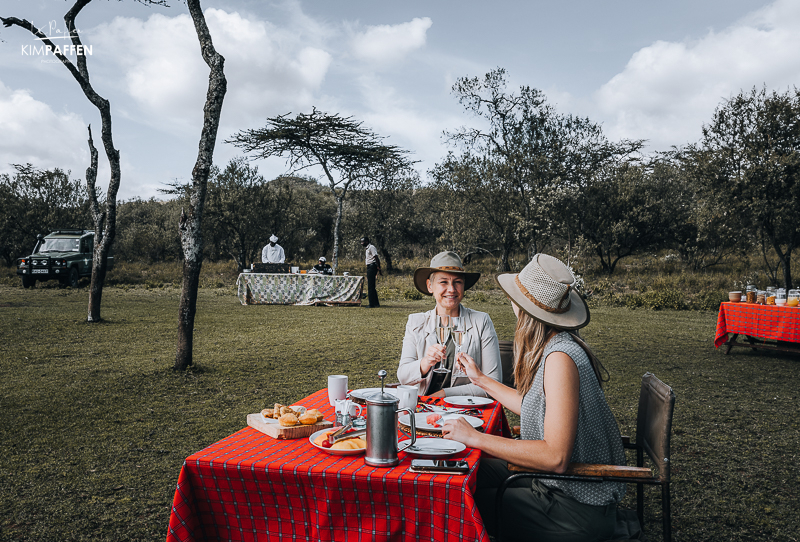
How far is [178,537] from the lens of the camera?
5.32 ft

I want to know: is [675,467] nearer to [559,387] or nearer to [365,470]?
[559,387]

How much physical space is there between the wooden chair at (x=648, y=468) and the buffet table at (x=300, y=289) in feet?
43.1

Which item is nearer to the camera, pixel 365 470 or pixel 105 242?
pixel 365 470

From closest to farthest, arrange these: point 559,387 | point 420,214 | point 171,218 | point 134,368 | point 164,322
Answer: point 559,387 < point 134,368 < point 164,322 < point 420,214 < point 171,218

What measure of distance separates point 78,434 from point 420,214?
27.2 meters

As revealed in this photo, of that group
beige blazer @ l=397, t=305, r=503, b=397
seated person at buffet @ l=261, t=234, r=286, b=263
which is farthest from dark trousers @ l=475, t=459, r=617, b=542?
seated person at buffet @ l=261, t=234, r=286, b=263

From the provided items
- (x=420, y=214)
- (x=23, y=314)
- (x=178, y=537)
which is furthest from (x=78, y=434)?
(x=420, y=214)

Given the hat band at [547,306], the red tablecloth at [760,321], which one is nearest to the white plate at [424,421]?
the hat band at [547,306]

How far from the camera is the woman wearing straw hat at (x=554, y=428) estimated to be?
1831 millimetres

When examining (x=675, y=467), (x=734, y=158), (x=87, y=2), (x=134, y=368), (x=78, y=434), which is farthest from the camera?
(x=734, y=158)

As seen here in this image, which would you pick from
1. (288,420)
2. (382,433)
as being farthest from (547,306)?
(288,420)

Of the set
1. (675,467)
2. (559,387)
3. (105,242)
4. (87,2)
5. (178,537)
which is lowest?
(675,467)

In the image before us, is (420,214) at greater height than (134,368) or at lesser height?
greater

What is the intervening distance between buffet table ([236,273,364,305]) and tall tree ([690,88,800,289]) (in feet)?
33.0
